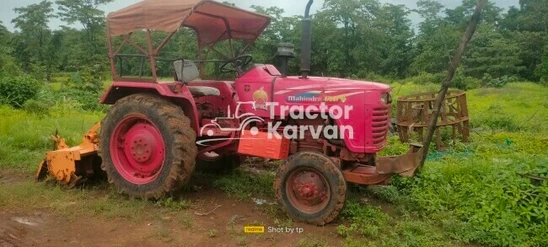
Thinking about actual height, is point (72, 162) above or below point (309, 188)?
above

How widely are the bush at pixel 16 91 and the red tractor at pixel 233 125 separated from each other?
8.21 meters

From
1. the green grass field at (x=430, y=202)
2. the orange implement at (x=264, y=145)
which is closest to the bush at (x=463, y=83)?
the green grass field at (x=430, y=202)

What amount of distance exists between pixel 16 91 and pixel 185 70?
989 cm

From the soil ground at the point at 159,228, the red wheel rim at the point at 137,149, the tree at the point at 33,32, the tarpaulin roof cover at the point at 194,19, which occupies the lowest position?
the soil ground at the point at 159,228

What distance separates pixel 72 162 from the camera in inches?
212

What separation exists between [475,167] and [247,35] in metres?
3.37

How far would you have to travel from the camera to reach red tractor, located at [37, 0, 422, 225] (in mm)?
4469

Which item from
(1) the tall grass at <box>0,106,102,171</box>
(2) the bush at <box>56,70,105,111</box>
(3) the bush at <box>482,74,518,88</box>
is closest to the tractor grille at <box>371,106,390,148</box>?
(1) the tall grass at <box>0,106,102,171</box>

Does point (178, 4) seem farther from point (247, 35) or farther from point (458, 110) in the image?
point (458, 110)

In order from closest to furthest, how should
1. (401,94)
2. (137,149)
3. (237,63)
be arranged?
(137,149) < (237,63) < (401,94)

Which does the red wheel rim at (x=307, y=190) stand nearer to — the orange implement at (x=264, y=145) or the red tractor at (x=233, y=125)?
the red tractor at (x=233, y=125)

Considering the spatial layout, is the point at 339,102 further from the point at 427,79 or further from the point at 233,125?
the point at 427,79

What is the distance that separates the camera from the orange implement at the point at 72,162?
5395 millimetres

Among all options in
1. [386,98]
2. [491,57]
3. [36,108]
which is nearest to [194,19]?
[386,98]
